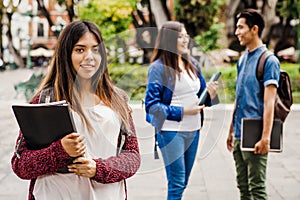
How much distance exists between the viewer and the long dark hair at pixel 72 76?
2.01 meters

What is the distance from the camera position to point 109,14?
17859mm

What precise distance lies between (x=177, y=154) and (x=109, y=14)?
1454 cm

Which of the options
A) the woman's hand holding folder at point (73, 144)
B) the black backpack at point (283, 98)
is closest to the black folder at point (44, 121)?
the woman's hand holding folder at point (73, 144)

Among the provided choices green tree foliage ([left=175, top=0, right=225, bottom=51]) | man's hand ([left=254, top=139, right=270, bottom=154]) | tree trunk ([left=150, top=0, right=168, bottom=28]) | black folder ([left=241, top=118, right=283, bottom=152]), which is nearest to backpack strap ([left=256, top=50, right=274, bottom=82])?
black folder ([left=241, top=118, right=283, bottom=152])

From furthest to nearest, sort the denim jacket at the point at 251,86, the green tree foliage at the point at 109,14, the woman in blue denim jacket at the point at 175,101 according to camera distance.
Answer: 1. the green tree foliage at the point at 109,14
2. the woman in blue denim jacket at the point at 175,101
3. the denim jacket at the point at 251,86

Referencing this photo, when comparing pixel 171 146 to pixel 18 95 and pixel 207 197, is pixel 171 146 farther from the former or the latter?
pixel 18 95

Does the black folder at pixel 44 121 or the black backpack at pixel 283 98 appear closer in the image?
the black folder at pixel 44 121

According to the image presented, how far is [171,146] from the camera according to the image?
12.2 ft

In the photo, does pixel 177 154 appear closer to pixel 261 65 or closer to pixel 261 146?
pixel 261 146

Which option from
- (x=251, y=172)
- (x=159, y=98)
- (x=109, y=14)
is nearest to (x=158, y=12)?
(x=109, y=14)

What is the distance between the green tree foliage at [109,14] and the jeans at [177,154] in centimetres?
1368

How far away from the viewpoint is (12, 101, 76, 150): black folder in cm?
180

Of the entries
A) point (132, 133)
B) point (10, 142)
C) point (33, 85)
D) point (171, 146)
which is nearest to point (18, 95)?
point (33, 85)

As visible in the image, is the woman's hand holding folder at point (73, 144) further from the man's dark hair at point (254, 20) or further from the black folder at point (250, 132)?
the man's dark hair at point (254, 20)
